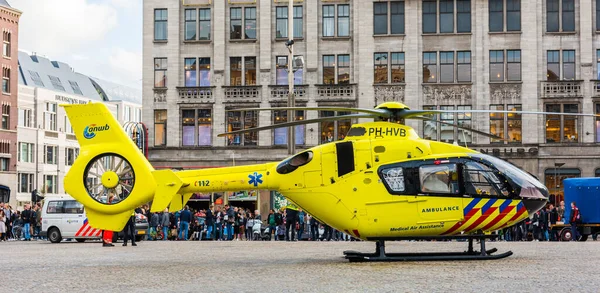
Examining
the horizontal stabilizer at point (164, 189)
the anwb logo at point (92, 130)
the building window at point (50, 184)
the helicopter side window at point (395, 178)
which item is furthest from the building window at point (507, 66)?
the building window at point (50, 184)

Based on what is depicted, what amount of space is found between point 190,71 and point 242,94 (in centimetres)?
371

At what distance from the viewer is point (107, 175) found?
22391 mm

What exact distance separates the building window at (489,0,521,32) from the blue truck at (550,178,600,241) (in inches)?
685

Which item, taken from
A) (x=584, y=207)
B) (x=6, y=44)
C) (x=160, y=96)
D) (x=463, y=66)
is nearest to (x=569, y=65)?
(x=463, y=66)

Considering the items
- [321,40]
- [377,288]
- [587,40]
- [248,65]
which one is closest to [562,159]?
[587,40]

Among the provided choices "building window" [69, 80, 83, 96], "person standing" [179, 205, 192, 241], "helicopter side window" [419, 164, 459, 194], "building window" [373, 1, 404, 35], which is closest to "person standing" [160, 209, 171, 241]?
"person standing" [179, 205, 192, 241]

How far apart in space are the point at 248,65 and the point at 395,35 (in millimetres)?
9236

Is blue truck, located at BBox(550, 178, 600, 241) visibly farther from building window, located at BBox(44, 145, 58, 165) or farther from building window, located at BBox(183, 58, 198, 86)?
building window, located at BBox(44, 145, 58, 165)

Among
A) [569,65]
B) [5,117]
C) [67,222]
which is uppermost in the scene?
[569,65]

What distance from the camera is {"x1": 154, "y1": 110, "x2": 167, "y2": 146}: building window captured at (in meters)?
60.0

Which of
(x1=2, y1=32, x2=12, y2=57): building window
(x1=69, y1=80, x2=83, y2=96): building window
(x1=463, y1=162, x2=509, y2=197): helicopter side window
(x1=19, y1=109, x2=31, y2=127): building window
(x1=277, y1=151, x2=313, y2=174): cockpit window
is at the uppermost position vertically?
(x1=2, y1=32, x2=12, y2=57): building window

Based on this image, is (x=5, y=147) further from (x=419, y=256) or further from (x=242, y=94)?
(x=419, y=256)

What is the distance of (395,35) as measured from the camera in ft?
190

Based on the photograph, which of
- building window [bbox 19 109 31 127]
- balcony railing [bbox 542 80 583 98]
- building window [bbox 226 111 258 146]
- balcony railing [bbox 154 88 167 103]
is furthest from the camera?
building window [bbox 19 109 31 127]
